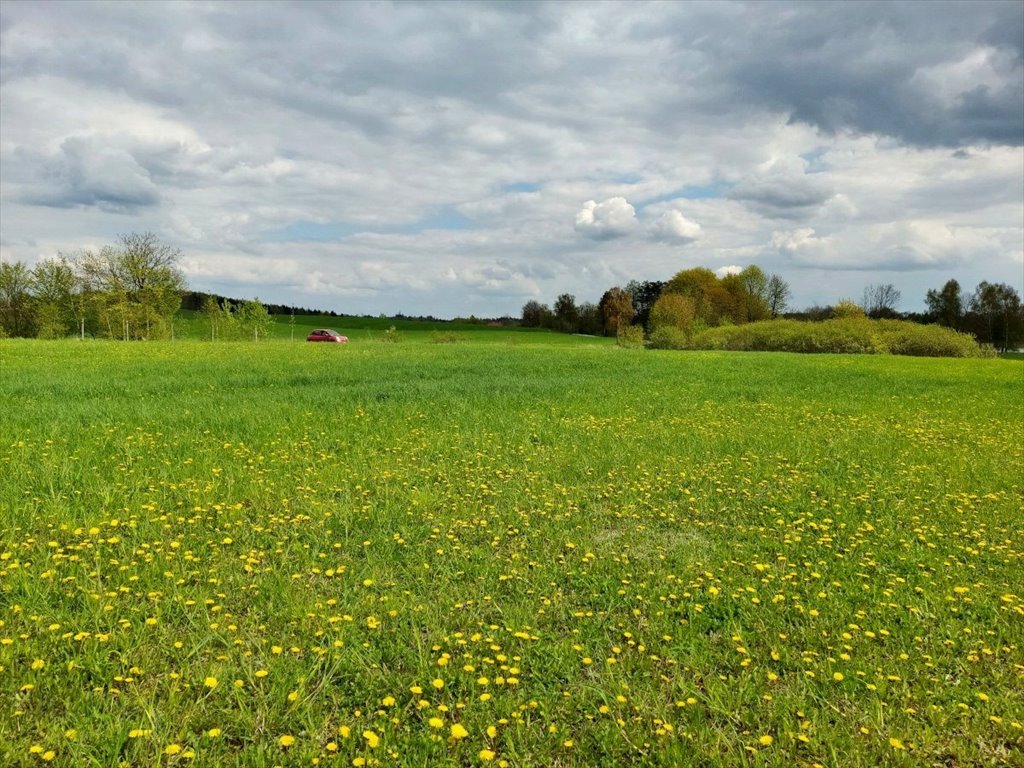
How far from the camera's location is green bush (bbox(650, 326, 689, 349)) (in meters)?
61.1

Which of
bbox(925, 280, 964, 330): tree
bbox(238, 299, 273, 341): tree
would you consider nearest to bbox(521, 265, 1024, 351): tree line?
bbox(925, 280, 964, 330): tree

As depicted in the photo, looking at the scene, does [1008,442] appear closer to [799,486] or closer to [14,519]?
[799,486]

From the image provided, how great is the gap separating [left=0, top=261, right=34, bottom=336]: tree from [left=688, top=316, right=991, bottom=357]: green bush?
239 feet

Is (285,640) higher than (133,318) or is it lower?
lower

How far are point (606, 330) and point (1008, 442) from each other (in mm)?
103470

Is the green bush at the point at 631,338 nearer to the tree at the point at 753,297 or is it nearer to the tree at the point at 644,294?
the tree at the point at 753,297

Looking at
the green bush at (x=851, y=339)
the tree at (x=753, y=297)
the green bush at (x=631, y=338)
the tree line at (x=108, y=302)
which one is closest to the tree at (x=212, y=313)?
the tree line at (x=108, y=302)

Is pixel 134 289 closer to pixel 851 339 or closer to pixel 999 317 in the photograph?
pixel 851 339

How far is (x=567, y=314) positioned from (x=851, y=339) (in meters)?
72.8

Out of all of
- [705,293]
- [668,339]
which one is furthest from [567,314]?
[668,339]

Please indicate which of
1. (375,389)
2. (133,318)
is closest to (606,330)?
(133,318)

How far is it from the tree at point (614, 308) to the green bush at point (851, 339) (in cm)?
4274

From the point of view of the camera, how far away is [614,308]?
110438mm

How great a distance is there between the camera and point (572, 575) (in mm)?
5984
